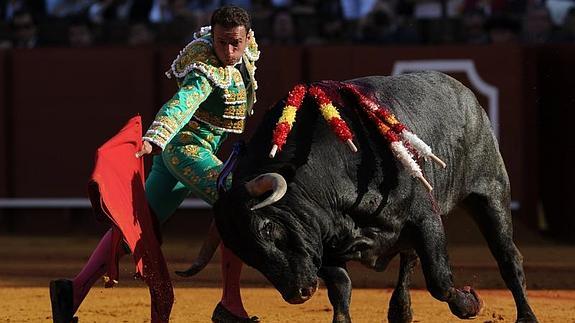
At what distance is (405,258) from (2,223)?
500cm

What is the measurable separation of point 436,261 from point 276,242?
68 centimetres

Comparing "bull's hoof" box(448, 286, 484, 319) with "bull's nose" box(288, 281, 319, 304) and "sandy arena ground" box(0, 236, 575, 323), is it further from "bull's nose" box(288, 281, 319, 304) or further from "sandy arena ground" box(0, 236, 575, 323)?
"sandy arena ground" box(0, 236, 575, 323)

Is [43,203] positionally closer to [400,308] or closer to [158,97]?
[158,97]

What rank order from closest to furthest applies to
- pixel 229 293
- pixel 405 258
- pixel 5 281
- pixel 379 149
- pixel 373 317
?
pixel 379 149 < pixel 229 293 < pixel 405 258 < pixel 373 317 < pixel 5 281

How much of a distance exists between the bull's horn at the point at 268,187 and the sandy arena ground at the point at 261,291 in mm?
1560

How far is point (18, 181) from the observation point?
9047 mm

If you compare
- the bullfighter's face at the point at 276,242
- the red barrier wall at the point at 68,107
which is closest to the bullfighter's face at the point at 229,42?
Answer: the bullfighter's face at the point at 276,242

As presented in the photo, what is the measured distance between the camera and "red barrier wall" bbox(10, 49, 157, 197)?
8.91 meters

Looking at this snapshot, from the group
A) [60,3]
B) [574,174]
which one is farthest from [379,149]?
[60,3]

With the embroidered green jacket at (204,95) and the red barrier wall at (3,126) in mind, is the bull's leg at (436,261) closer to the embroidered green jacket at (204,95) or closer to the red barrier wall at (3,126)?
the embroidered green jacket at (204,95)

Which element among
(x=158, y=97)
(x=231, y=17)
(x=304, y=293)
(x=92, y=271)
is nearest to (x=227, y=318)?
(x=92, y=271)

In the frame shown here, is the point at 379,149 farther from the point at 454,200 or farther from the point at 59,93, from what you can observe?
the point at 59,93

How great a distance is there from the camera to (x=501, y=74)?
8.59m

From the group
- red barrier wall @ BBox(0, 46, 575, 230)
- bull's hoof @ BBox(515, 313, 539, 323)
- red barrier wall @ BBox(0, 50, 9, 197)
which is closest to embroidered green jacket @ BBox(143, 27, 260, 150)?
bull's hoof @ BBox(515, 313, 539, 323)
